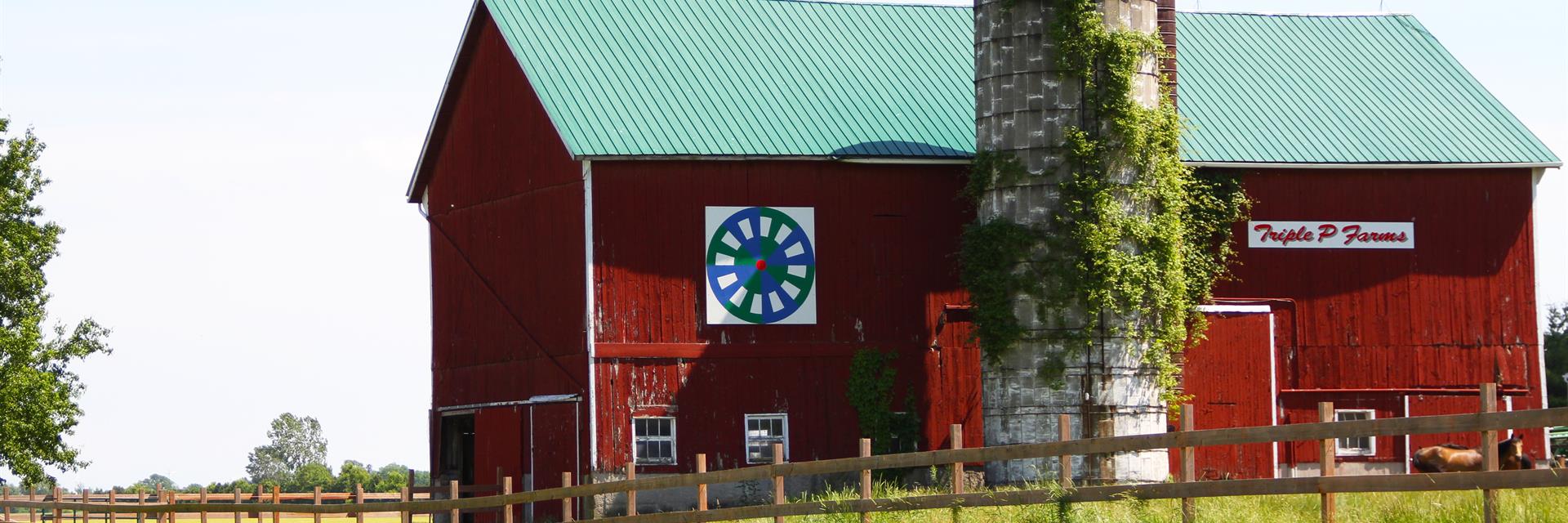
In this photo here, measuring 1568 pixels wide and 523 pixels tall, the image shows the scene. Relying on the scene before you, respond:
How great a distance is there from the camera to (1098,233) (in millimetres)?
24828

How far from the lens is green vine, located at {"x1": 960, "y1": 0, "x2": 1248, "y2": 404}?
24906 millimetres

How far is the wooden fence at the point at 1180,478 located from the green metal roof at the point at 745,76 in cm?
645

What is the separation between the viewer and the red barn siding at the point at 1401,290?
92.1 ft

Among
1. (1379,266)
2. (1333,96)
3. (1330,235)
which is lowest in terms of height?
(1379,266)

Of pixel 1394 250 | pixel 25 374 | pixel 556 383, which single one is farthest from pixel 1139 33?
pixel 25 374

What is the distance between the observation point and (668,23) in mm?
29375

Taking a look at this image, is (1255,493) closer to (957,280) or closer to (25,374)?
(957,280)

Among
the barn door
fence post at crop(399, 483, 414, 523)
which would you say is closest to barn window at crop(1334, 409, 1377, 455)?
the barn door

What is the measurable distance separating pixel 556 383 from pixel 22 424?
554 inches

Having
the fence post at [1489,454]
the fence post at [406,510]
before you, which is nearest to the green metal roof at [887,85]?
the fence post at [406,510]

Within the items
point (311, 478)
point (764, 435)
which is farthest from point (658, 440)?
point (311, 478)

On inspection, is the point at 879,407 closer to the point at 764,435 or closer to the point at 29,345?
the point at 764,435

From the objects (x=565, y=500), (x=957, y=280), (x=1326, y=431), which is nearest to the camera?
(x=1326, y=431)

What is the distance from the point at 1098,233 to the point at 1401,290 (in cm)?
621
